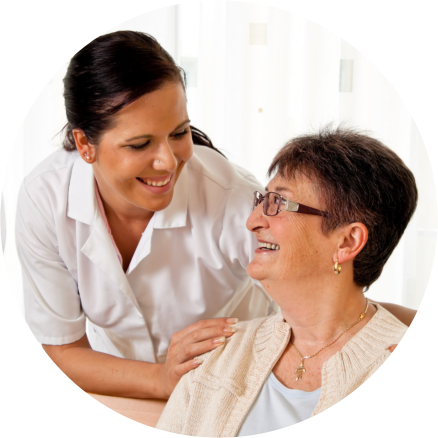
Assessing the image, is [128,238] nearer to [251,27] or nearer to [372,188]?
[372,188]

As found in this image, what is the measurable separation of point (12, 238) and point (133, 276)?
117cm

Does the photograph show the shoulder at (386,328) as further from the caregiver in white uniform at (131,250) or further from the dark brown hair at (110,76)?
the dark brown hair at (110,76)

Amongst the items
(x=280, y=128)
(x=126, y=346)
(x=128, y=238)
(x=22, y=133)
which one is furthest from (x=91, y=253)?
(x=280, y=128)

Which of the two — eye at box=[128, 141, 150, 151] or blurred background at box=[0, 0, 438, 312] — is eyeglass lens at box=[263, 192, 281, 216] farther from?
blurred background at box=[0, 0, 438, 312]

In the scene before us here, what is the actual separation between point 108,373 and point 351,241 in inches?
35.6

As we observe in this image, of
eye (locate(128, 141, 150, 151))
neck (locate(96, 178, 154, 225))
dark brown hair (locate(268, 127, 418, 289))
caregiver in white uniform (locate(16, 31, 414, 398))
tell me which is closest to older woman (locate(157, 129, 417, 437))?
dark brown hair (locate(268, 127, 418, 289))

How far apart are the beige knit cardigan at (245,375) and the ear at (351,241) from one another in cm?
20

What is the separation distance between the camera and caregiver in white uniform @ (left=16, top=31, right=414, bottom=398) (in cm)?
137

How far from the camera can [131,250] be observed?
65.0 inches

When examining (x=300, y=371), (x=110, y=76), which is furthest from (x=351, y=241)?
(x=110, y=76)

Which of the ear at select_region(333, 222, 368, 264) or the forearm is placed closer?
the ear at select_region(333, 222, 368, 264)

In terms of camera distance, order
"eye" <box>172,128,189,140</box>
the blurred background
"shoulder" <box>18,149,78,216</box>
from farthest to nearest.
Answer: the blurred background
"shoulder" <box>18,149,78,216</box>
"eye" <box>172,128,189,140</box>

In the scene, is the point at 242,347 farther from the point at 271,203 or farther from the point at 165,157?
the point at 165,157

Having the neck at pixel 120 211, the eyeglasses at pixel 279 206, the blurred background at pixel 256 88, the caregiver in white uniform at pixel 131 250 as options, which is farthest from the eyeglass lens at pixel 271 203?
the blurred background at pixel 256 88
